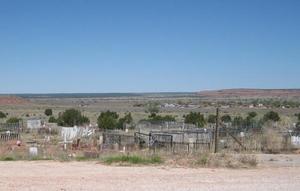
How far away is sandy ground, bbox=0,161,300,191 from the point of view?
620 inches

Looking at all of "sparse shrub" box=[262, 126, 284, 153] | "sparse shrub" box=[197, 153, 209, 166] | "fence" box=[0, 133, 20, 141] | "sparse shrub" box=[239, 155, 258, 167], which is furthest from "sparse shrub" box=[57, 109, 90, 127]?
"sparse shrub" box=[239, 155, 258, 167]

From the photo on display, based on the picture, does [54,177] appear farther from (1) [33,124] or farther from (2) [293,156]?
(1) [33,124]

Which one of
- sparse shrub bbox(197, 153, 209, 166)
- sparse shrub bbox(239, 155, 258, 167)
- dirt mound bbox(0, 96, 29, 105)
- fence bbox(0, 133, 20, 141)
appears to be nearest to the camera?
sparse shrub bbox(197, 153, 209, 166)

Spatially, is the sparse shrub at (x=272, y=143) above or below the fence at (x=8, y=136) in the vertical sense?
above

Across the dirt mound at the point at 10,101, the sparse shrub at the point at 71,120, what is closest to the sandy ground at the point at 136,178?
the sparse shrub at the point at 71,120

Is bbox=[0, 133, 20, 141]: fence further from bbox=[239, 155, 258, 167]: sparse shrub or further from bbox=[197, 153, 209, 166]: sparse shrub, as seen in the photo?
bbox=[239, 155, 258, 167]: sparse shrub

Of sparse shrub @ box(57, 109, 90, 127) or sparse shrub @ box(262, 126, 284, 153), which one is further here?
sparse shrub @ box(57, 109, 90, 127)

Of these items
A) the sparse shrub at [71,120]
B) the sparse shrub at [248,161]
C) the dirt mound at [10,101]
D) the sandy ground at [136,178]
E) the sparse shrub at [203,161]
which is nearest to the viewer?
the sandy ground at [136,178]

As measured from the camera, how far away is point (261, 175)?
19000 mm

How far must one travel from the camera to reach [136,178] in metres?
17.5

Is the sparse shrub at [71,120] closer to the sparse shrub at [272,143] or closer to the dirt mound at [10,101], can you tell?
the sparse shrub at [272,143]

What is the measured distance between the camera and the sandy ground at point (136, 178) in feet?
51.7

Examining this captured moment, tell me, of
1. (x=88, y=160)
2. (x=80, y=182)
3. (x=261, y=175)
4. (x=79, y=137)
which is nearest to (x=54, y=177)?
(x=80, y=182)

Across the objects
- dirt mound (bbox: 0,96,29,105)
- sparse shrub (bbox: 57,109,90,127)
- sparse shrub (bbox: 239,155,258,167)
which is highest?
sparse shrub (bbox: 239,155,258,167)
